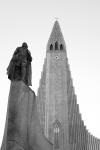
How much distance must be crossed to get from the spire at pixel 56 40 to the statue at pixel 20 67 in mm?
A: 64444

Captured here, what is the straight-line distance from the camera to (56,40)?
7944 centimetres

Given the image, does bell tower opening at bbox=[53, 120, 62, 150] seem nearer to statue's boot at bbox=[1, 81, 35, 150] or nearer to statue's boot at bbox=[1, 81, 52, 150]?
statue's boot at bbox=[1, 81, 52, 150]

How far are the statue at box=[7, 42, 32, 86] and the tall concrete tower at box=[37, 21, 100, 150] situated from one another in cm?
4750

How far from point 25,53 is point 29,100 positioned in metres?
2.21

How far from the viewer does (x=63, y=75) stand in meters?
71.6

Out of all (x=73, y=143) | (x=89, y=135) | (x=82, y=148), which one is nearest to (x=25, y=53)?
(x=73, y=143)

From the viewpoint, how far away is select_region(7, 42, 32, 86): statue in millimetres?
12325

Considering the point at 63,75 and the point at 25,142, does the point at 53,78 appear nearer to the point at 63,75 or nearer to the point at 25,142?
the point at 63,75

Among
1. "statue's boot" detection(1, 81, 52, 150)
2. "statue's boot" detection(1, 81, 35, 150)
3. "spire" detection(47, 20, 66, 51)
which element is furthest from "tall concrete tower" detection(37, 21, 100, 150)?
"statue's boot" detection(1, 81, 35, 150)

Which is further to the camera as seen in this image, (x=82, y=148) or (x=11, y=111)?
(x=82, y=148)

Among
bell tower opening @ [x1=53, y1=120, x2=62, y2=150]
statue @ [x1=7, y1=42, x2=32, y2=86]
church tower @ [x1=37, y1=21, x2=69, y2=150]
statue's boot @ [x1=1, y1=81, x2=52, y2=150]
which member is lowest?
statue's boot @ [x1=1, y1=81, x2=52, y2=150]

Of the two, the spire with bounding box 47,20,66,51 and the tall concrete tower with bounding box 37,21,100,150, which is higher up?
the spire with bounding box 47,20,66,51

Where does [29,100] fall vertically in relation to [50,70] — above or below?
below

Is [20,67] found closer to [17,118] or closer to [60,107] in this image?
[17,118]
